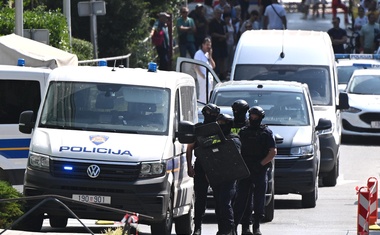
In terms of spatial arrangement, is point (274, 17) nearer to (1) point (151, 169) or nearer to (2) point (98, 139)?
(2) point (98, 139)

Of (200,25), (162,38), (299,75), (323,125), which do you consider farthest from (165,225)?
→ (200,25)

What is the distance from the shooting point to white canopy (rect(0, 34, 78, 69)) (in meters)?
19.8

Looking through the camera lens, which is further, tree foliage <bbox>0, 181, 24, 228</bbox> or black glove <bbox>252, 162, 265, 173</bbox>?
black glove <bbox>252, 162, 265, 173</bbox>

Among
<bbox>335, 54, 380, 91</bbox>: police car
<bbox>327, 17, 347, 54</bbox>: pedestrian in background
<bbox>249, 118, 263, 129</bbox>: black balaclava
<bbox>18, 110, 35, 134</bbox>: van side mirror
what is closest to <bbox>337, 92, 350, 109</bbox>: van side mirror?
<bbox>249, 118, 263, 129</bbox>: black balaclava

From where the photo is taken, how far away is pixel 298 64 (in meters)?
23.0

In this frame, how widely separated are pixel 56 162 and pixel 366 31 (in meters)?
27.4

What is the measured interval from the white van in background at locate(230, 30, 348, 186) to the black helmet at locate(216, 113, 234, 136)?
25.1ft

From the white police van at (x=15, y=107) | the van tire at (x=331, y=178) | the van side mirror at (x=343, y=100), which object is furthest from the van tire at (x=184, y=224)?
the van side mirror at (x=343, y=100)

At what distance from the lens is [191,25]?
36.1 meters

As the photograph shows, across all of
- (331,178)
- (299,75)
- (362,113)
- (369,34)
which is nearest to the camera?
(331,178)

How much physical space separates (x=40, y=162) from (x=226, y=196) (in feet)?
7.10

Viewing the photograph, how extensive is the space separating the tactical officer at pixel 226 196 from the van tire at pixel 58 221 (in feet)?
6.20

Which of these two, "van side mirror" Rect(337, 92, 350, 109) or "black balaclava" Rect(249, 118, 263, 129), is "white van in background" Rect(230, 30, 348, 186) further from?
"black balaclava" Rect(249, 118, 263, 129)

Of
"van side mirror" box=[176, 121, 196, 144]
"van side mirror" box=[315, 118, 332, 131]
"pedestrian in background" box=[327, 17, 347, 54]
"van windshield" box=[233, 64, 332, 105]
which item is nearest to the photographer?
"van side mirror" box=[176, 121, 196, 144]
